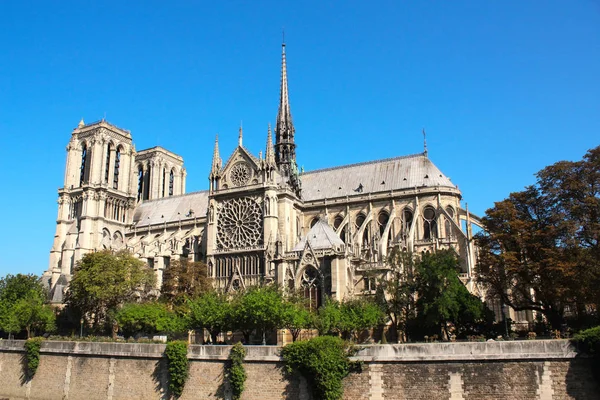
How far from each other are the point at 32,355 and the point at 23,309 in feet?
57.6

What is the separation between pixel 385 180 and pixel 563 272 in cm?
3411

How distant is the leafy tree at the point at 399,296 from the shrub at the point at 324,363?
10948mm

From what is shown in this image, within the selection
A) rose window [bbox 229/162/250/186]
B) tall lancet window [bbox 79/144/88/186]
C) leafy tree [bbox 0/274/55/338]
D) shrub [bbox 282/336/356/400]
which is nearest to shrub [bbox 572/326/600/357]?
shrub [bbox 282/336/356/400]

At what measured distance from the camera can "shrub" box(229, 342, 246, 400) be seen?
29859 mm

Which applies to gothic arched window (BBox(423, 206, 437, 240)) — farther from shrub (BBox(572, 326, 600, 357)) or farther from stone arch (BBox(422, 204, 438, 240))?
shrub (BBox(572, 326, 600, 357))

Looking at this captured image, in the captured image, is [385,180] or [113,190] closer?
[385,180]

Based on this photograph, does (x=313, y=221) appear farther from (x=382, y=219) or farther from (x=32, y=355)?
(x=32, y=355)

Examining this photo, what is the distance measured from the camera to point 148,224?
257 ft

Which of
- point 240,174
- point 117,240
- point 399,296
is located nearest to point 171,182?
point 117,240

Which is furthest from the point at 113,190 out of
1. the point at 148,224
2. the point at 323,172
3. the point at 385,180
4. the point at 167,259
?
the point at 385,180

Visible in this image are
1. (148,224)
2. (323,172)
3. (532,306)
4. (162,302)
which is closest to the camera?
(532,306)

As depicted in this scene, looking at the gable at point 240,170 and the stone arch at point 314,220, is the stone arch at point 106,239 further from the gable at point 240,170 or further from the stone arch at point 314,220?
the stone arch at point 314,220

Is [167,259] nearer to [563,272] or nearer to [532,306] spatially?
[532,306]

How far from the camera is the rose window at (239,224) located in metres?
58.7
